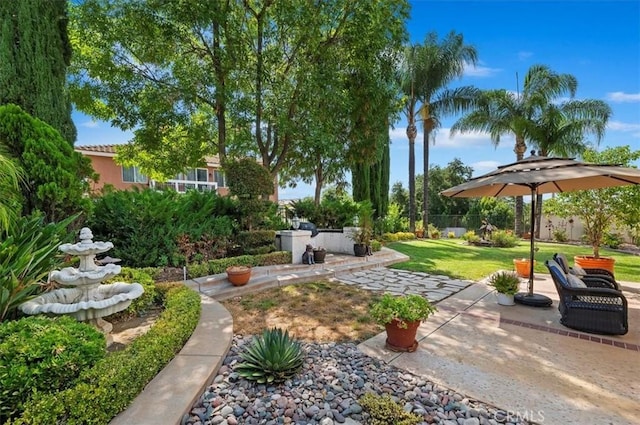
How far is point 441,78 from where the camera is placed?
16.7m

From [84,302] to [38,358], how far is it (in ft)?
3.12

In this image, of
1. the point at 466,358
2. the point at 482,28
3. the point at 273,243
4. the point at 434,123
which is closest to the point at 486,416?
the point at 466,358

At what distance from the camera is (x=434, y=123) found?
17.7 m

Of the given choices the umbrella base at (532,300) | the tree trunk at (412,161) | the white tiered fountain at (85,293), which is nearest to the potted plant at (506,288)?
the umbrella base at (532,300)

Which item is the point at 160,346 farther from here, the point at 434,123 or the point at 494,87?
the point at 494,87

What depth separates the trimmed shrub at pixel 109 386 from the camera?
1838 mm

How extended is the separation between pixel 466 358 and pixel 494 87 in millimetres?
19461

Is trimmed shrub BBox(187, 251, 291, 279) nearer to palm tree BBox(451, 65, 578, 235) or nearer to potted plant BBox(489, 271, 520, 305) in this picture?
potted plant BBox(489, 271, 520, 305)

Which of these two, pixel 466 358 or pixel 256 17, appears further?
pixel 256 17

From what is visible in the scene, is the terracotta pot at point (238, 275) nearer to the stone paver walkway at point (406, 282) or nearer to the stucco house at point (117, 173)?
the stone paver walkway at point (406, 282)

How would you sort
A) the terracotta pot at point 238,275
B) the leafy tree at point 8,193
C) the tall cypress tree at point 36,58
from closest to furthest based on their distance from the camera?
the leafy tree at point 8,193
the tall cypress tree at point 36,58
the terracotta pot at point 238,275

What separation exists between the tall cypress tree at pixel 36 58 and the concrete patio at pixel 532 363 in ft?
24.5

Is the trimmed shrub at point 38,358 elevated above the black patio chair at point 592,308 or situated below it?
above

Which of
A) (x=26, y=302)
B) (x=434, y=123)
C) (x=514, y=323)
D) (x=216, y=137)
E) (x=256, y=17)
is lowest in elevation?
(x=514, y=323)
